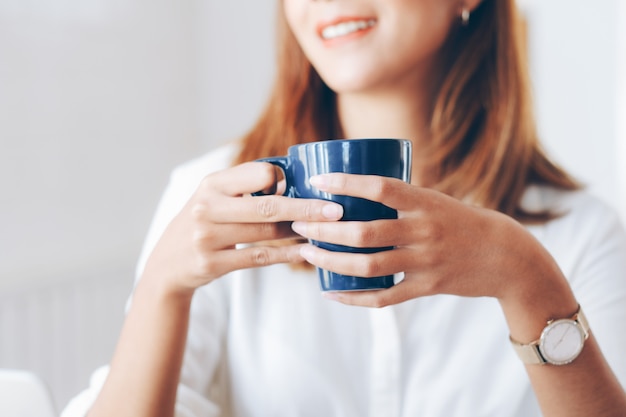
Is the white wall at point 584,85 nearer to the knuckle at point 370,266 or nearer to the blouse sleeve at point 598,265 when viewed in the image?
the blouse sleeve at point 598,265

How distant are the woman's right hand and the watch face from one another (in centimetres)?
30

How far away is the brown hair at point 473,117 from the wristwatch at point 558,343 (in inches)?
15.1

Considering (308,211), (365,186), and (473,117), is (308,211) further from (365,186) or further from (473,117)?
(473,117)

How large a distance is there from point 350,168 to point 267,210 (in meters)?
0.09

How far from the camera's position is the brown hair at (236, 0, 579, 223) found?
1118mm

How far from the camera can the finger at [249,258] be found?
0.64 meters

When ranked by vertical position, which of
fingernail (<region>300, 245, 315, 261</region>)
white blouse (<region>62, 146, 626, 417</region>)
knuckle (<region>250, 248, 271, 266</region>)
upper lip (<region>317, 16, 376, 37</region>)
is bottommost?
white blouse (<region>62, 146, 626, 417</region>)

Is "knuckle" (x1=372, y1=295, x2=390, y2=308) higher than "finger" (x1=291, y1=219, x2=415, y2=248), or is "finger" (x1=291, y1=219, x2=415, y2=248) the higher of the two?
"finger" (x1=291, y1=219, x2=415, y2=248)

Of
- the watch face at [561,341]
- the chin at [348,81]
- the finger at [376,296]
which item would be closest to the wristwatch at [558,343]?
the watch face at [561,341]

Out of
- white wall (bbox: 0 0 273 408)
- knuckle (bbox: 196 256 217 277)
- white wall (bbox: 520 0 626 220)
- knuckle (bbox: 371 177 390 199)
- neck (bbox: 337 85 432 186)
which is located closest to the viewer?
knuckle (bbox: 371 177 390 199)

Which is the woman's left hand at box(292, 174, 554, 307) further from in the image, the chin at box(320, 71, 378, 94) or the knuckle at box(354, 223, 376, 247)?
the chin at box(320, 71, 378, 94)

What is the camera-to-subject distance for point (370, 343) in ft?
3.39

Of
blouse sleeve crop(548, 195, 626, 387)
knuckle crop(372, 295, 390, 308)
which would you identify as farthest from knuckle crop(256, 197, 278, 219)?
blouse sleeve crop(548, 195, 626, 387)

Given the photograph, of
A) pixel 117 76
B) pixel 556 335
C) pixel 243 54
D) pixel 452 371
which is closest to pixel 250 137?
pixel 452 371
